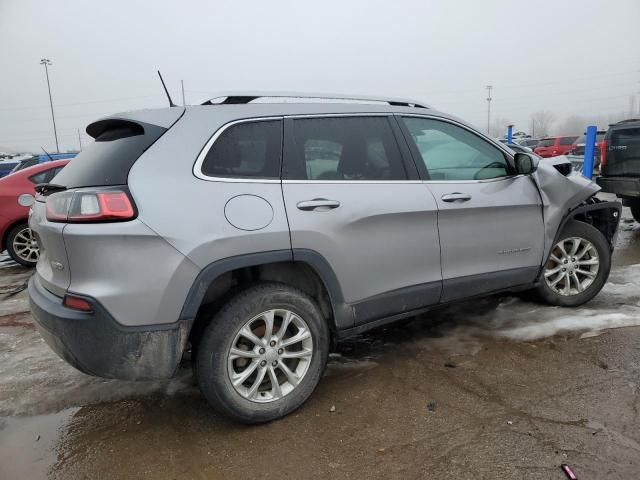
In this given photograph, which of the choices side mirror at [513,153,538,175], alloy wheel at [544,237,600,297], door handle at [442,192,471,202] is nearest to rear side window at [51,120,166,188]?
door handle at [442,192,471,202]

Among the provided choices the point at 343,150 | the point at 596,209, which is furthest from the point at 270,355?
the point at 596,209

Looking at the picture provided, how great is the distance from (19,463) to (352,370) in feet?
6.45

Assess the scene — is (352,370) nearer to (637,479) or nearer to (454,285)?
(454,285)

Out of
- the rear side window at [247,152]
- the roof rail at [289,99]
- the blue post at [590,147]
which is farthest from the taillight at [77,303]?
the blue post at [590,147]

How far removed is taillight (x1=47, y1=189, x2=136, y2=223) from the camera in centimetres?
223

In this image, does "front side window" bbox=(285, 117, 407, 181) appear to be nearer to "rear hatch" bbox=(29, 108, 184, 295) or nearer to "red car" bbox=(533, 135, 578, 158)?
"rear hatch" bbox=(29, 108, 184, 295)

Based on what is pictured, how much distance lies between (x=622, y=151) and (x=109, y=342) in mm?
7412

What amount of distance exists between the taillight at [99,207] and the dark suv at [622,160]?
22.8ft

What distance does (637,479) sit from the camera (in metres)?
2.14

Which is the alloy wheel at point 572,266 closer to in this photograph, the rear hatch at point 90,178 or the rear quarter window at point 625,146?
the rear hatch at point 90,178

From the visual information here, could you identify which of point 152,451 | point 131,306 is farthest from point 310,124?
point 152,451

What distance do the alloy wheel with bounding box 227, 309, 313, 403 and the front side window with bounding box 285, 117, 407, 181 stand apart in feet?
2.70

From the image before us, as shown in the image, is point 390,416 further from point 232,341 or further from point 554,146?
point 554,146

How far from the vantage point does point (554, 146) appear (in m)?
23.1
